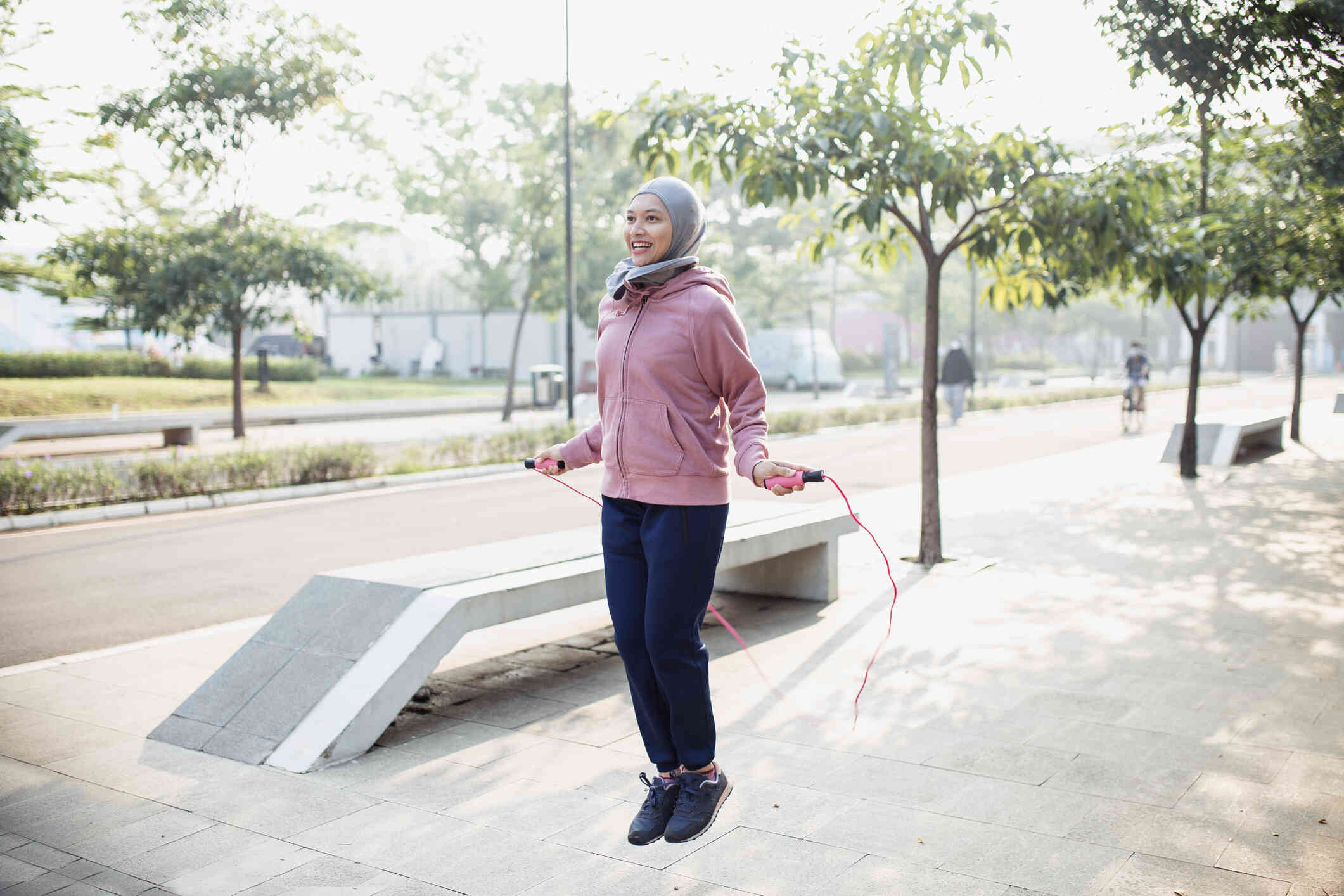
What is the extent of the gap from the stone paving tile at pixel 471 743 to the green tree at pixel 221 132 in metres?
16.0

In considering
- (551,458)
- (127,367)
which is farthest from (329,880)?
(127,367)

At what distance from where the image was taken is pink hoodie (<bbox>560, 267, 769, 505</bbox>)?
3.40m

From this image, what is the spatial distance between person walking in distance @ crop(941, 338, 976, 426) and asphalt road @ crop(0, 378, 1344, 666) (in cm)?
498

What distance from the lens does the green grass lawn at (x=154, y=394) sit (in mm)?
28656

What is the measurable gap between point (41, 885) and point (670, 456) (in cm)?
224

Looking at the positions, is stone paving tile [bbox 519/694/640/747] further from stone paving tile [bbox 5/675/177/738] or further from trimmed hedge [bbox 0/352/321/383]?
trimmed hedge [bbox 0/352/321/383]

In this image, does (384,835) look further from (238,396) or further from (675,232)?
(238,396)

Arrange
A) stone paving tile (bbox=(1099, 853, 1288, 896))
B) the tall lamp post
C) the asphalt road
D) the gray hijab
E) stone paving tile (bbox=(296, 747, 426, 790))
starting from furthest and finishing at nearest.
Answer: the tall lamp post
the asphalt road
stone paving tile (bbox=(296, 747, 426, 790))
the gray hijab
stone paving tile (bbox=(1099, 853, 1288, 896))

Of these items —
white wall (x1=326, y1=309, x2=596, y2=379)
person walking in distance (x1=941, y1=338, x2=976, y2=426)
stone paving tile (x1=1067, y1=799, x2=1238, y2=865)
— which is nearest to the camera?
stone paving tile (x1=1067, y1=799, x2=1238, y2=865)

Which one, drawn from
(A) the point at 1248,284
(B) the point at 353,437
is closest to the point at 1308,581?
(A) the point at 1248,284

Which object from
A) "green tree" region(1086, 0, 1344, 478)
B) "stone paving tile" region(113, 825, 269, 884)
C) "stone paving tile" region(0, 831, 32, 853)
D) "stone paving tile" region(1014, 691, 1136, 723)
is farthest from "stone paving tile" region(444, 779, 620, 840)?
"green tree" region(1086, 0, 1344, 478)

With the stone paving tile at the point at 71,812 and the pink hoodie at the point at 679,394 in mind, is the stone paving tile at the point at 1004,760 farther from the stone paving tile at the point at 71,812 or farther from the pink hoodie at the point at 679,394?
the stone paving tile at the point at 71,812

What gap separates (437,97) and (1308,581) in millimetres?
35034

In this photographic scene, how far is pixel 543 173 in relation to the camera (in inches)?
1097
